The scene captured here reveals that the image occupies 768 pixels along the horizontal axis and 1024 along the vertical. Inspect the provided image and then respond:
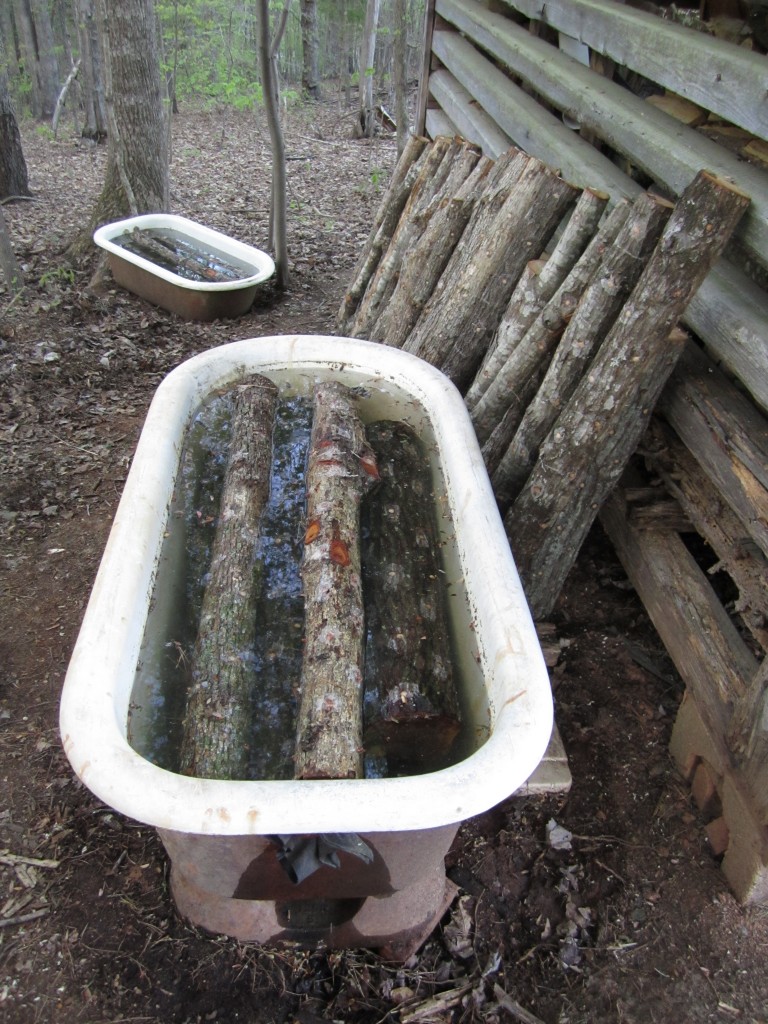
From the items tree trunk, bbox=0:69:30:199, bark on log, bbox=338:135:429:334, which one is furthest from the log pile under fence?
tree trunk, bbox=0:69:30:199

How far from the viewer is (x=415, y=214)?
12.1 ft

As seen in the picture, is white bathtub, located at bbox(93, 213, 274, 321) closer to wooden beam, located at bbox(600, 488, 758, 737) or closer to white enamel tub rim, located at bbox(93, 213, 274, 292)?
white enamel tub rim, located at bbox(93, 213, 274, 292)


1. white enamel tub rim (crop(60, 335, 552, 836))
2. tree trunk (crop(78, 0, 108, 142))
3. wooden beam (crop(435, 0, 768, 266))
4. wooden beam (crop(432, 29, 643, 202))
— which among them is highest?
wooden beam (crop(435, 0, 768, 266))

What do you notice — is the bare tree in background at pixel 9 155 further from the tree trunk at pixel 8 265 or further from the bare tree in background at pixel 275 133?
the bare tree in background at pixel 275 133

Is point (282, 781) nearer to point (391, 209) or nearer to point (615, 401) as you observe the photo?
point (615, 401)

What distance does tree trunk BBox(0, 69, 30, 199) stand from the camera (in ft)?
20.6

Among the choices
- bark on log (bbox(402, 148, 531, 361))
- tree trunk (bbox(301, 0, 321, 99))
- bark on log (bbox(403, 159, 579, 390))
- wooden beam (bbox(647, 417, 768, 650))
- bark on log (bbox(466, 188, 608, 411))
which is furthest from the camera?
tree trunk (bbox(301, 0, 321, 99))

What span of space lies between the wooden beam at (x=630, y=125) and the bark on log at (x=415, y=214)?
49 cm

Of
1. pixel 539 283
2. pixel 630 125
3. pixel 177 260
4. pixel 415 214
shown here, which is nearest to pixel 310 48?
pixel 177 260

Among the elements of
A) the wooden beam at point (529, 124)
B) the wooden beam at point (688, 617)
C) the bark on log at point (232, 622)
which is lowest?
the bark on log at point (232, 622)

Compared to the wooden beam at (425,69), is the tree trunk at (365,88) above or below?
below

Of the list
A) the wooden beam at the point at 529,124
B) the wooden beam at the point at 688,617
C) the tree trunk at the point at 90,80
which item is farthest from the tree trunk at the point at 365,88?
the wooden beam at the point at 688,617

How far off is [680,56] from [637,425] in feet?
3.72

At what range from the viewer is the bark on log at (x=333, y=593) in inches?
66.4
